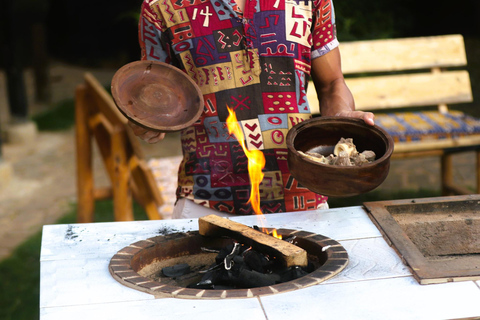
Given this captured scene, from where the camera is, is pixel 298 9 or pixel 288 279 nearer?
pixel 288 279

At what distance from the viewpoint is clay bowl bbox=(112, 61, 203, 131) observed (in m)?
2.02

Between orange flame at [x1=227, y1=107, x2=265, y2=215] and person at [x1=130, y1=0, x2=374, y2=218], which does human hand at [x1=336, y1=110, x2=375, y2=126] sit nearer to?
person at [x1=130, y1=0, x2=374, y2=218]

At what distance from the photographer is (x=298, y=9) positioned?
2232 millimetres

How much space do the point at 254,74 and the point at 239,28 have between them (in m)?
0.17

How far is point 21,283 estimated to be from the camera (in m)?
4.02

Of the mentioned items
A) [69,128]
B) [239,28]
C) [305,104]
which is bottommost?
[69,128]

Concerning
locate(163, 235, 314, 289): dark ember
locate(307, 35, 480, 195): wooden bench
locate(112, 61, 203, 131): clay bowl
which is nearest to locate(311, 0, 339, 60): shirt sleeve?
locate(112, 61, 203, 131): clay bowl

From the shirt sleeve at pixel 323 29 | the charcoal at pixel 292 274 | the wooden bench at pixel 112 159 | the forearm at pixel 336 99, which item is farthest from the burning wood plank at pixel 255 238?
the wooden bench at pixel 112 159

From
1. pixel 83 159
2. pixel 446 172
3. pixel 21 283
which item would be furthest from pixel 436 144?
pixel 21 283

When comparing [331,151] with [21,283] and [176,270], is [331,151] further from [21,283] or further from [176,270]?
[21,283]

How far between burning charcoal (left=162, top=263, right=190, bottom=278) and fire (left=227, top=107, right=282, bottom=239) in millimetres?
370

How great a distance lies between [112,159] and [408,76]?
7.93 ft

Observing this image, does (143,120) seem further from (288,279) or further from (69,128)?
(69,128)

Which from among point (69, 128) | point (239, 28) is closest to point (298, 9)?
point (239, 28)
